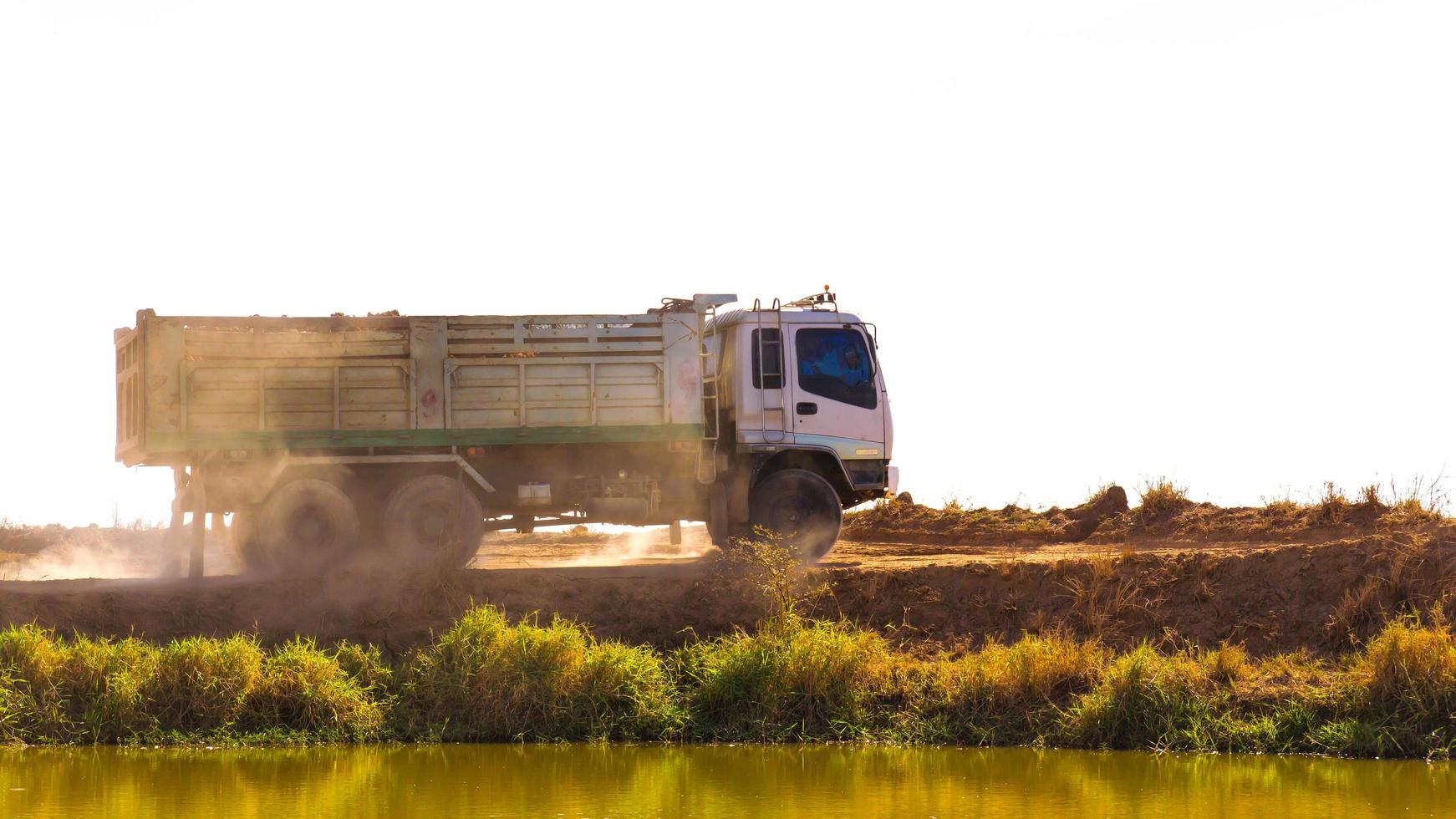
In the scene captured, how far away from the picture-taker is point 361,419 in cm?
2070

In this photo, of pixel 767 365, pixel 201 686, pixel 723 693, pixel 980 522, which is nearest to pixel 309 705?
pixel 201 686

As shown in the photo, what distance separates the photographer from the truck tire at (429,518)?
20500 mm

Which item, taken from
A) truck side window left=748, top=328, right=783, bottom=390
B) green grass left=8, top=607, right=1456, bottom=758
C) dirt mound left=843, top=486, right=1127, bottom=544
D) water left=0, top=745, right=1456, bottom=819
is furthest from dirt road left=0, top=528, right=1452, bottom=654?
dirt mound left=843, top=486, right=1127, bottom=544

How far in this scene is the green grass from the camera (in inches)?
651

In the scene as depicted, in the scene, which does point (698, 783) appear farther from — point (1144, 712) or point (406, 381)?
point (406, 381)

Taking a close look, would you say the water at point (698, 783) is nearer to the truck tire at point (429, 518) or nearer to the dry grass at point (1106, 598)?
the dry grass at point (1106, 598)

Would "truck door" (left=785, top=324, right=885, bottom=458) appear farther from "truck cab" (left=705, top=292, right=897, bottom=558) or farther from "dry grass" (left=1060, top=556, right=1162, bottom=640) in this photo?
"dry grass" (left=1060, top=556, right=1162, bottom=640)

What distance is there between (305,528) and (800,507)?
6408 millimetres

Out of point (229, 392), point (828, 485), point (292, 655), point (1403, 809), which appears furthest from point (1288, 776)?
point (229, 392)

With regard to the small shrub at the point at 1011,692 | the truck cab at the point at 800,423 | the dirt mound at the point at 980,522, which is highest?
the truck cab at the point at 800,423

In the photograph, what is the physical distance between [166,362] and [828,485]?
863cm

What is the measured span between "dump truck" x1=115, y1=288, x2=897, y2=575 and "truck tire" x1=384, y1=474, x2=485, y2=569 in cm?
3

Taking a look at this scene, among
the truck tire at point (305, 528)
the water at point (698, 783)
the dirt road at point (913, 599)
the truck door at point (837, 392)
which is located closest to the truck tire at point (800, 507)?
the truck door at point (837, 392)

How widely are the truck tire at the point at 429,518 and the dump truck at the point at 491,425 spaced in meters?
0.03
